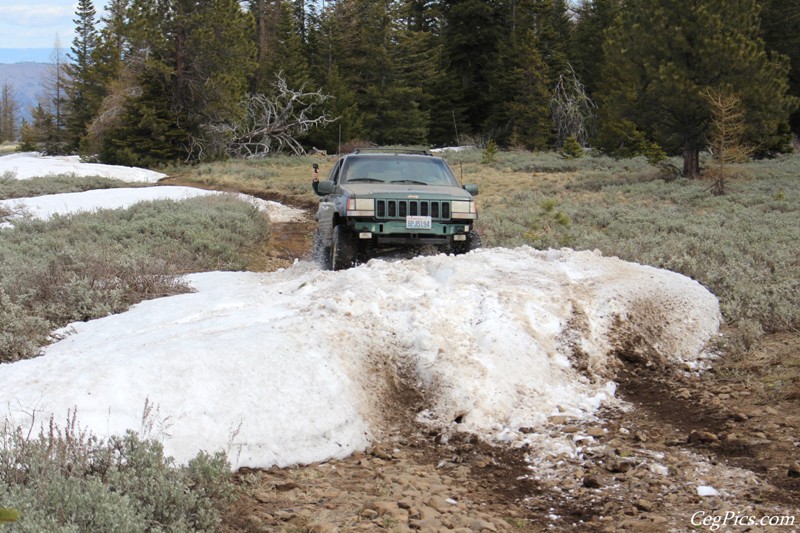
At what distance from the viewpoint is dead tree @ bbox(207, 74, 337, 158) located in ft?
129

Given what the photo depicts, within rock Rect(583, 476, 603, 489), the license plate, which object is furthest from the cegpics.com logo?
the license plate

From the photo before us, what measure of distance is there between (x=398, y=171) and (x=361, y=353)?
5152 mm

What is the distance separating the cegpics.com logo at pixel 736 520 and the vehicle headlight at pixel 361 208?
236 inches

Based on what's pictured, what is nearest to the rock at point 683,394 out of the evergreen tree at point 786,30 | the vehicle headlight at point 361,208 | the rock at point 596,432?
the rock at point 596,432

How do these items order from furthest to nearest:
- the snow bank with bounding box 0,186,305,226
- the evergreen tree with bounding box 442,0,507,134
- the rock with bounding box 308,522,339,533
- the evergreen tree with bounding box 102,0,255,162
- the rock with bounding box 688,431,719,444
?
1. the evergreen tree with bounding box 442,0,507,134
2. the evergreen tree with bounding box 102,0,255,162
3. the snow bank with bounding box 0,186,305,226
4. the rock with bounding box 688,431,719,444
5. the rock with bounding box 308,522,339,533

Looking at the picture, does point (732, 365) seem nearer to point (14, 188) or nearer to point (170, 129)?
point (14, 188)

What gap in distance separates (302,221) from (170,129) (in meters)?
18.8

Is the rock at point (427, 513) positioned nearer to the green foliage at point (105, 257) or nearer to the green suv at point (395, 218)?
the green foliage at point (105, 257)

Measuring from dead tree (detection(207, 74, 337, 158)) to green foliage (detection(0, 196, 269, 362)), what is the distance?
23.6 metres

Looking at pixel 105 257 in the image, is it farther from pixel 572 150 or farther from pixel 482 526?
pixel 572 150

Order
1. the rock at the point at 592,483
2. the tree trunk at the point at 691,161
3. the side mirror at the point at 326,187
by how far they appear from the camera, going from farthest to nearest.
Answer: the tree trunk at the point at 691,161 → the side mirror at the point at 326,187 → the rock at the point at 592,483

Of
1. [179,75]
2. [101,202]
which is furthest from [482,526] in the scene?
[179,75]

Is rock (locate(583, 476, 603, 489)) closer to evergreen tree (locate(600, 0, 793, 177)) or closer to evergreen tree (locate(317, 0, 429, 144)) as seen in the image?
evergreen tree (locate(600, 0, 793, 177))

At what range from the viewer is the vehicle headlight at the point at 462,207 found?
931cm
